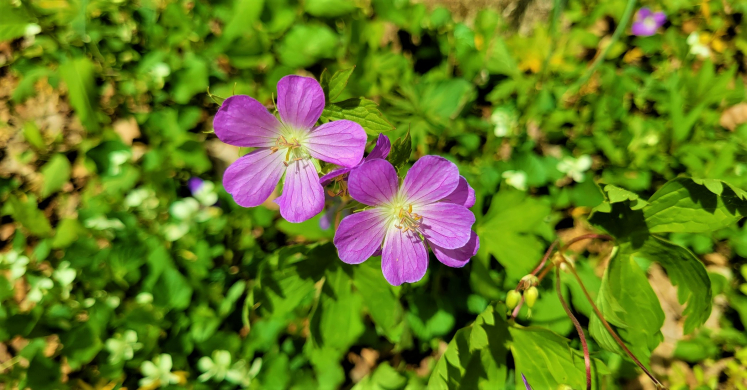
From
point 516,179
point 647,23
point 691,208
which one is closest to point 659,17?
point 647,23

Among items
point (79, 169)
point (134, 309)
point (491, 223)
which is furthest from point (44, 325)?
point (491, 223)

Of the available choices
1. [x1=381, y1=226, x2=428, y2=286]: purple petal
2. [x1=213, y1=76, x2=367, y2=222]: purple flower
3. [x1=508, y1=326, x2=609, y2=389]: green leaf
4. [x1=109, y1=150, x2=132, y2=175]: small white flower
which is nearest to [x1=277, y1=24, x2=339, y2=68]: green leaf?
[x1=109, y1=150, x2=132, y2=175]: small white flower

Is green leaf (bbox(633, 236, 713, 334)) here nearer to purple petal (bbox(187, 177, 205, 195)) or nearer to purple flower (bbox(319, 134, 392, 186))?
purple flower (bbox(319, 134, 392, 186))

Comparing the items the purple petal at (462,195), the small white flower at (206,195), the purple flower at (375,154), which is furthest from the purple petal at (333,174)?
the small white flower at (206,195)

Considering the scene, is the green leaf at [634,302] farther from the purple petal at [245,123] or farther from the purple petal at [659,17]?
the purple petal at [659,17]

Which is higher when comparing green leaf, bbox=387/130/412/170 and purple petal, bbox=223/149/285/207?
green leaf, bbox=387/130/412/170
